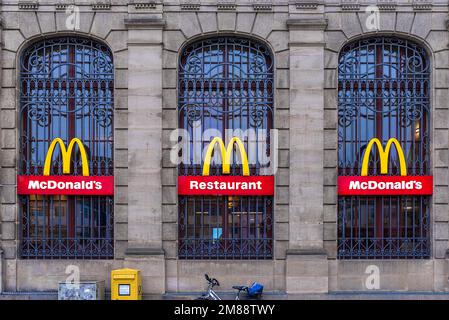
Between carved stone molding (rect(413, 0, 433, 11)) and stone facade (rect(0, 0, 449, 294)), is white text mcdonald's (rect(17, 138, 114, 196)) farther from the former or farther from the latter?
carved stone molding (rect(413, 0, 433, 11))

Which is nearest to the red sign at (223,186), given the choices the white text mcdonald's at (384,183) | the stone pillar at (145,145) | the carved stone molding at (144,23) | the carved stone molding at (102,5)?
the stone pillar at (145,145)

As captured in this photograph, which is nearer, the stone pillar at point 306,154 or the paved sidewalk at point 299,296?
the paved sidewalk at point 299,296

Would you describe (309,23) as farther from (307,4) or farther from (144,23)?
(144,23)

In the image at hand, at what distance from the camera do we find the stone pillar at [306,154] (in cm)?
1268

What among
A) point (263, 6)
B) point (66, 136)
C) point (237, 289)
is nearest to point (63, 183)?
point (66, 136)

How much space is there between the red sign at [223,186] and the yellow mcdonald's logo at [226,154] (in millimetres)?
210

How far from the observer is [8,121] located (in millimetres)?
12898

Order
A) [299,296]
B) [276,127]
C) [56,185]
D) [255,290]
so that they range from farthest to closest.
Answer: [276,127]
[56,185]
[299,296]
[255,290]

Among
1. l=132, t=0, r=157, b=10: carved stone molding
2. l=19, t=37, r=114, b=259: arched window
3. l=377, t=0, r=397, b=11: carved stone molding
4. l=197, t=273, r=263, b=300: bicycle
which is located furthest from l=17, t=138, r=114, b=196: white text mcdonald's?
l=377, t=0, r=397, b=11: carved stone molding

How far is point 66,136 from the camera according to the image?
43.3 ft

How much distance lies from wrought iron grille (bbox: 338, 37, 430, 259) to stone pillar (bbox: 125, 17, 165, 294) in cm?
534

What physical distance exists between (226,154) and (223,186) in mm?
940

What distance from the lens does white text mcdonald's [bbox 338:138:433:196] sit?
42.3 feet

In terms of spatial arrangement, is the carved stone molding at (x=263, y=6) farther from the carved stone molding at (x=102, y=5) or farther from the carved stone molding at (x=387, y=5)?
the carved stone molding at (x=102, y=5)
